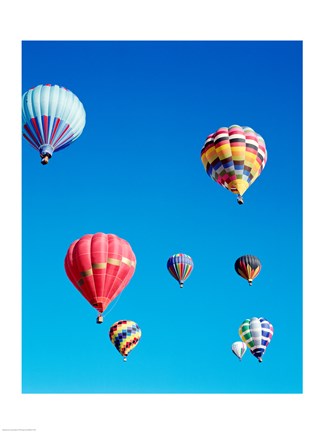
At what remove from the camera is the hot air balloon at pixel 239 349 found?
984 inches

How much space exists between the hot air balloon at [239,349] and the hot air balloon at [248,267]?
3940 millimetres

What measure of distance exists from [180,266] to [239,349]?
4.35m

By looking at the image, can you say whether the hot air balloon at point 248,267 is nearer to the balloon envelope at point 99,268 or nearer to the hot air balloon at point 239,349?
the hot air balloon at point 239,349

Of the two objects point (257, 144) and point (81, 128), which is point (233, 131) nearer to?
point (257, 144)

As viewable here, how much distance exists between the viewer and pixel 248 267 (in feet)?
74.1

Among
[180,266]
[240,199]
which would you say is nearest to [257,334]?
[180,266]

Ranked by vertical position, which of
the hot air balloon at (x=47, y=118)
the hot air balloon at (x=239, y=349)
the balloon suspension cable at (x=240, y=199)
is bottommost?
the hot air balloon at (x=239, y=349)

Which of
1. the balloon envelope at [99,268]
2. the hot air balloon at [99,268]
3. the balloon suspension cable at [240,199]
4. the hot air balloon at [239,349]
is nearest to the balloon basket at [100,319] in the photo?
the hot air balloon at [99,268]

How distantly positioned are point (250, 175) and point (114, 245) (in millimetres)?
4268

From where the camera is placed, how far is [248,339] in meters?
23.1

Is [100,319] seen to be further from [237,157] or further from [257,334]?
[257,334]

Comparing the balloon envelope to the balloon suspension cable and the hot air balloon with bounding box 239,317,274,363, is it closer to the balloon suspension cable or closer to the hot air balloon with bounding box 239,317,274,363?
the balloon suspension cable
